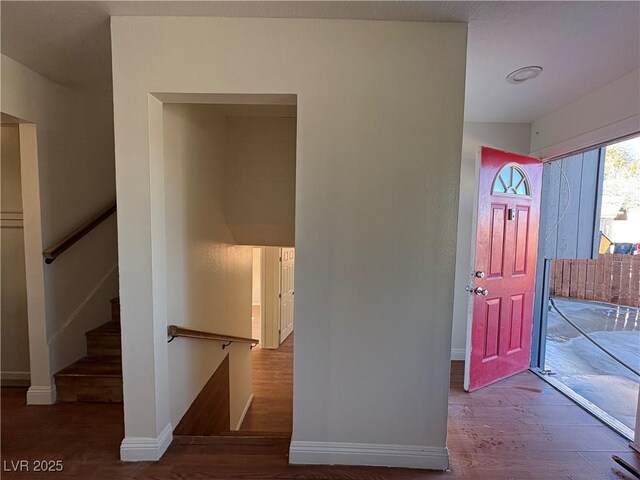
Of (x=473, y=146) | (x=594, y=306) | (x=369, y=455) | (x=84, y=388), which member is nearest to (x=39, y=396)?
(x=84, y=388)

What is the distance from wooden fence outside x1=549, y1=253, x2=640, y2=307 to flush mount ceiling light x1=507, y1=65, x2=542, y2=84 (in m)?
6.88

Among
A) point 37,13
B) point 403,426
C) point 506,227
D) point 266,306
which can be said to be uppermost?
point 37,13

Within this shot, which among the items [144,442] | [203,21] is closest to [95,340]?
[144,442]

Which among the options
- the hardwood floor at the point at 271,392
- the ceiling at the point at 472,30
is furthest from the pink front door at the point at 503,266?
the hardwood floor at the point at 271,392

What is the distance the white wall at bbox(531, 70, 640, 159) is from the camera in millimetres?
1988

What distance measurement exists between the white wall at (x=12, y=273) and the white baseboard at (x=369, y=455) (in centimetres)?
241

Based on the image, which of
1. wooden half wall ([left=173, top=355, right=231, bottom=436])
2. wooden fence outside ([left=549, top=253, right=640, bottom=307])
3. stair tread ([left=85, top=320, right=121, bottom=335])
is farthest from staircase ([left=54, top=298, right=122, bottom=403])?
wooden fence outside ([left=549, top=253, right=640, bottom=307])

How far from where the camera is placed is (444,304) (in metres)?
1.67

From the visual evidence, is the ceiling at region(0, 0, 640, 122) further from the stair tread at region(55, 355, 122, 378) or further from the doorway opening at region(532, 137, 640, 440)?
the stair tread at region(55, 355, 122, 378)

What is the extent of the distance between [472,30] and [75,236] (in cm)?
299

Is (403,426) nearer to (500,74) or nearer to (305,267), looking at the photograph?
(305,267)

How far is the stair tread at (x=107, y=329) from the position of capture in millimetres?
2619

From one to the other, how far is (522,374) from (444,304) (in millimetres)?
1959

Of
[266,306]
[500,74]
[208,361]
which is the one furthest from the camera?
[266,306]
